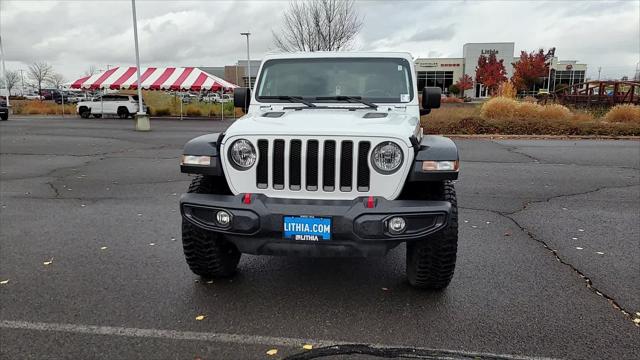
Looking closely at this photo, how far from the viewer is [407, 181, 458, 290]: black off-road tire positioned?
3.53 m

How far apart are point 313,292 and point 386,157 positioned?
1.30 meters

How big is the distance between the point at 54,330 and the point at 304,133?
2.14m

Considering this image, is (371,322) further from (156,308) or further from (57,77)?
(57,77)

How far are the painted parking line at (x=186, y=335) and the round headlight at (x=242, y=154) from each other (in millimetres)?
1164

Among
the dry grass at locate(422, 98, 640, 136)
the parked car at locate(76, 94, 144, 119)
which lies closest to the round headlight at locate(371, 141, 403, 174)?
the dry grass at locate(422, 98, 640, 136)

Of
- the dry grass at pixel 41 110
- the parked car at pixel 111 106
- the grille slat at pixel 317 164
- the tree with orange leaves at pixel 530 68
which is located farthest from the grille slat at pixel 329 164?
the tree with orange leaves at pixel 530 68

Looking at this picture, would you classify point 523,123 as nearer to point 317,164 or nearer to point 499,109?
point 499,109

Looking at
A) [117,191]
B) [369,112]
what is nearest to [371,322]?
[369,112]

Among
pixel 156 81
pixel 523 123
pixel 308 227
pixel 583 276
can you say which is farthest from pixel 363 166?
pixel 156 81

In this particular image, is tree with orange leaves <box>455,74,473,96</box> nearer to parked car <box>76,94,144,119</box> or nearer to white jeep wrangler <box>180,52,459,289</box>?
parked car <box>76,94,144,119</box>

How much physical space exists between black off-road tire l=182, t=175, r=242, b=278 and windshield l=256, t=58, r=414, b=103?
1412 millimetres

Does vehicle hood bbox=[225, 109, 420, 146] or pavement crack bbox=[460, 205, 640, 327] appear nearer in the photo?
vehicle hood bbox=[225, 109, 420, 146]

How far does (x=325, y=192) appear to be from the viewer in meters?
3.41

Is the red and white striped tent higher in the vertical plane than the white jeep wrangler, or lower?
higher
